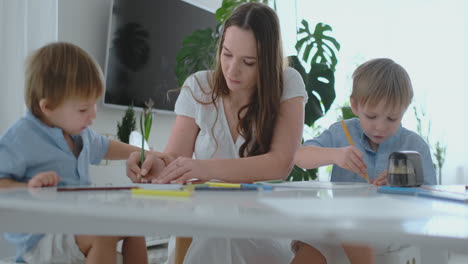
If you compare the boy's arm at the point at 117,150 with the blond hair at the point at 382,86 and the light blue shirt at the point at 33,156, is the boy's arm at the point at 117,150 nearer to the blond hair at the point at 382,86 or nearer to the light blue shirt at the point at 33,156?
the light blue shirt at the point at 33,156

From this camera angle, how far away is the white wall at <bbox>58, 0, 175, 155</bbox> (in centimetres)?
297

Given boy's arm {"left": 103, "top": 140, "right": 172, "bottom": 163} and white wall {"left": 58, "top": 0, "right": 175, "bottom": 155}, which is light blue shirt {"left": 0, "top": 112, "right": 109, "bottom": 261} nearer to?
boy's arm {"left": 103, "top": 140, "right": 172, "bottom": 163}

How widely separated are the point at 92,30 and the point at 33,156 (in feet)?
7.42

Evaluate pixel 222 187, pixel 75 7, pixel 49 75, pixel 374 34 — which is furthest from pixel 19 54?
pixel 374 34

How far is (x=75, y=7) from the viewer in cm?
304

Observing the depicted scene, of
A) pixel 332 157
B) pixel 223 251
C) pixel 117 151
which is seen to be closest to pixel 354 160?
pixel 332 157

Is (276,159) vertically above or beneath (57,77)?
beneath

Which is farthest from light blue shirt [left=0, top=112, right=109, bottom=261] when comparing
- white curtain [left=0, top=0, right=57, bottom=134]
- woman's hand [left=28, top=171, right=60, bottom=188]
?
white curtain [left=0, top=0, right=57, bottom=134]

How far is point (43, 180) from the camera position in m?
0.92

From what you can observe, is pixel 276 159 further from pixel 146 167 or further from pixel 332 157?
pixel 146 167

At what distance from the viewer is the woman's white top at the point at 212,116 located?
5.16 ft

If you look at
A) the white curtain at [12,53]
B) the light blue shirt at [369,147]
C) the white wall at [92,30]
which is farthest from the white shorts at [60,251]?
the white wall at [92,30]

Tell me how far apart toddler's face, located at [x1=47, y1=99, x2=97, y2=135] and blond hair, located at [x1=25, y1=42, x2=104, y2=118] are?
0.04 ft

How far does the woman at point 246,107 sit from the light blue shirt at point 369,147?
167 millimetres
